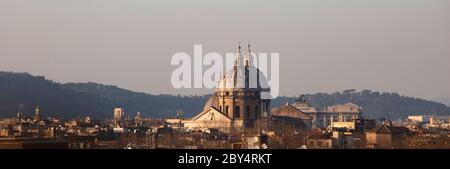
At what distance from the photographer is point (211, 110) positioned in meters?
99.7

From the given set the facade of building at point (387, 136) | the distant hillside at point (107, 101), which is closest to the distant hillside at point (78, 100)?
the distant hillside at point (107, 101)

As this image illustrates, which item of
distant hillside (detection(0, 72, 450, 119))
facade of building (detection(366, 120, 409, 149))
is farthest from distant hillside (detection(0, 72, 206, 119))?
facade of building (detection(366, 120, 409, 149))

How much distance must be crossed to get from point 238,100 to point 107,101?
6579 cm

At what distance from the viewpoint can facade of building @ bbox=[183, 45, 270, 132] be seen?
99.0 metres

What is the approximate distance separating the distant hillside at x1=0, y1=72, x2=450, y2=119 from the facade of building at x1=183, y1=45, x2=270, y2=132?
15770 mm

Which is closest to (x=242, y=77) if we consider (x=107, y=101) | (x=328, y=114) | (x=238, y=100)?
(x=238, y=100)

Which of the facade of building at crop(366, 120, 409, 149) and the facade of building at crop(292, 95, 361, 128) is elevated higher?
the facade of building at crop(292, 95, 361, 128)

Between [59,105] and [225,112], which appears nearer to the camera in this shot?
[225,112]

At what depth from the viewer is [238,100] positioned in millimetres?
100438

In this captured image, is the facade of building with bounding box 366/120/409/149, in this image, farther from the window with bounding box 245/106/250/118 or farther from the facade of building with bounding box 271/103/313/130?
the facade of building with bounding box 271/103/313/130

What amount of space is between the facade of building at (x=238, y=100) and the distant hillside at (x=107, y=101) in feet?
51.7
